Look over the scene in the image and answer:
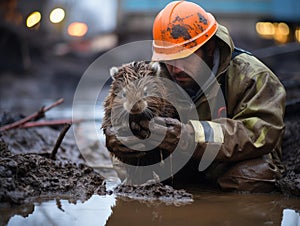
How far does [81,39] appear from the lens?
1523 inches

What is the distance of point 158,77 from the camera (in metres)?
4.27

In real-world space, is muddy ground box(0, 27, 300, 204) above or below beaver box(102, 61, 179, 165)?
below

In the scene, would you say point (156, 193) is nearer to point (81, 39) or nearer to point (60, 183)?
point (60, 183)

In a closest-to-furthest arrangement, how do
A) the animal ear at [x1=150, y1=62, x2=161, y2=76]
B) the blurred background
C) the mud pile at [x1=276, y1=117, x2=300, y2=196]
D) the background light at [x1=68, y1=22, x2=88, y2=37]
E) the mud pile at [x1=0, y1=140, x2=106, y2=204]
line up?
the mud pile at [x1=0, y1=140, x2=106, y2=204], the mud pile at [x1=276, y1=117, x2=300, y2=196], the animal ear at [x1=150, y1=62, x2=161, y2=76], the blurred background, the background light at [x1=68, y1=22, x2=88, y2=37]

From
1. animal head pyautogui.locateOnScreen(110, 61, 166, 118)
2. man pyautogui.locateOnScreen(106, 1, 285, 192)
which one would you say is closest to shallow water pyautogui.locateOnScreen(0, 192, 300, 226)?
→ man pyautogui.locateOnScreen(106, 1, 285, 192)

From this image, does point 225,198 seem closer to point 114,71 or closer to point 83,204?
point 83,204

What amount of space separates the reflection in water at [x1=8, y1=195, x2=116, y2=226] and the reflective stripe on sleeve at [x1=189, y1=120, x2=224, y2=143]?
82 centimetres

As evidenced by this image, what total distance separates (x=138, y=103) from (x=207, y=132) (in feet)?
1.94

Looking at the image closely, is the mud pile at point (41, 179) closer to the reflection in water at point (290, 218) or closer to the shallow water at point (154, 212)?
the shallow water at point (154, 212)

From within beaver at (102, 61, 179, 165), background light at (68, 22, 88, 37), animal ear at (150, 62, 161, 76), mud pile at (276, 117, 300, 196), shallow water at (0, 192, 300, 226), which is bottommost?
background light at (68, 22, 88, 37)

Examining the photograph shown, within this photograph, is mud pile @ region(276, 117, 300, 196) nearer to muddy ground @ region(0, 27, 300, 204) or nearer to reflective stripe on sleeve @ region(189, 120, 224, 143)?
muddy ground @ region(0, 27, 300, 204)

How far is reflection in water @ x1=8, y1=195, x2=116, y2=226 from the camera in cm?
317

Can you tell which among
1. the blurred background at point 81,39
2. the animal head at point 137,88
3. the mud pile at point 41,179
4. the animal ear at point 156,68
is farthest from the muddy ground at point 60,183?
the blurred background at point 81,39

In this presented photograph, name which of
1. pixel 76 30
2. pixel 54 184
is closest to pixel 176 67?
pixel 54 184
